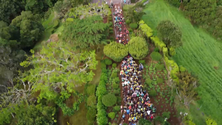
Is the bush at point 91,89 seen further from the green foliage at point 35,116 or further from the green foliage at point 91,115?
the green foliage at point 35,116

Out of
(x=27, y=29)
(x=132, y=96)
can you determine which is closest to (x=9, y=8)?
(x=27, y=29)

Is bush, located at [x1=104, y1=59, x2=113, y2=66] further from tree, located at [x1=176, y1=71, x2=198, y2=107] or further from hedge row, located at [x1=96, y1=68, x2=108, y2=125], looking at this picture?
tree, located at [x1=176, y1=71, x2=198, y2=107]

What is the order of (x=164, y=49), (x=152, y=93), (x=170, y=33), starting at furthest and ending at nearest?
(x=164, y=49)
(x=170, y=33)
(x=152, y=93)

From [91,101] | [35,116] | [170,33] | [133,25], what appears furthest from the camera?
[133,25]

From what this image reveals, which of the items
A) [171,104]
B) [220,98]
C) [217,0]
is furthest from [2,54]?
[217,0]

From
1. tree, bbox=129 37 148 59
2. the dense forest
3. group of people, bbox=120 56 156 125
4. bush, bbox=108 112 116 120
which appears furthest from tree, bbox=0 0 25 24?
bush, bbox=108 112 116 120

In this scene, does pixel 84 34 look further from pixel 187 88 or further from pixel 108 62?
pixel 187 88
